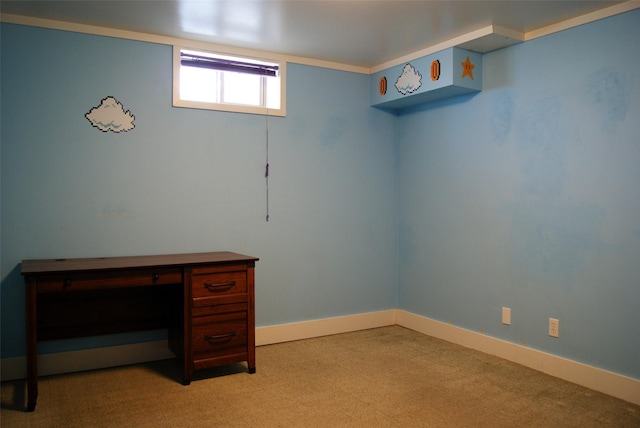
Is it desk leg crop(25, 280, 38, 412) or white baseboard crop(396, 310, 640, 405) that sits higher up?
desk leg crop(25, 280, 38, 412)

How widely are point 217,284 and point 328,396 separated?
0.93 meters

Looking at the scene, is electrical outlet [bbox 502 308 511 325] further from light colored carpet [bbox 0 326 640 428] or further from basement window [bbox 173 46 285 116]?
basement window [bbox 173 46 285 116]

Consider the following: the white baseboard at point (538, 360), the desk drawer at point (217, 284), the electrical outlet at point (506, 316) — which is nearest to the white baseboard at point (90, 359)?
the desk drawer at point (217, 284)

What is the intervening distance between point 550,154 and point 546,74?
0.51m

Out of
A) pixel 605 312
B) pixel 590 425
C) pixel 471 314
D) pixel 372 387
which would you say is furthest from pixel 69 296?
pixel 605 312

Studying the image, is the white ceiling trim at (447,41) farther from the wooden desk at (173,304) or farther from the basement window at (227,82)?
the wooden desk at (173,304)

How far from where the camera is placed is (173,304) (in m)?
3.27

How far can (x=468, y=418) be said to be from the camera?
97.5 inches

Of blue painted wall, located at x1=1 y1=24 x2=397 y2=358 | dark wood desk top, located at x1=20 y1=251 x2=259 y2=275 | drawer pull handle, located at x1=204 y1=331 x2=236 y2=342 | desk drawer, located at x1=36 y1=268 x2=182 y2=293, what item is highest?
blue painted wall, located at x1=1 y1=24 x2=397 y2=358

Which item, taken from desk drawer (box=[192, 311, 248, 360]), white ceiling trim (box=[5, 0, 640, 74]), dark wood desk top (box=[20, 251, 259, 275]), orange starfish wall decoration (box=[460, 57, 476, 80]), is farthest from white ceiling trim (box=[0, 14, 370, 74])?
desk drawer (box=[192, 311, 248, 360])

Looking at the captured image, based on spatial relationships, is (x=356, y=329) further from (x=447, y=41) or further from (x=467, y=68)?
(x=447, y=41)

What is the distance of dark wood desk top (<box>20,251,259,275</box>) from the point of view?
2.64m

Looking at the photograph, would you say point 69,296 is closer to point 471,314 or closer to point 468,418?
point 468,418

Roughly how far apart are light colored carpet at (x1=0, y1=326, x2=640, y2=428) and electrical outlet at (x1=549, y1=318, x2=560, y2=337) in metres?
0.27
